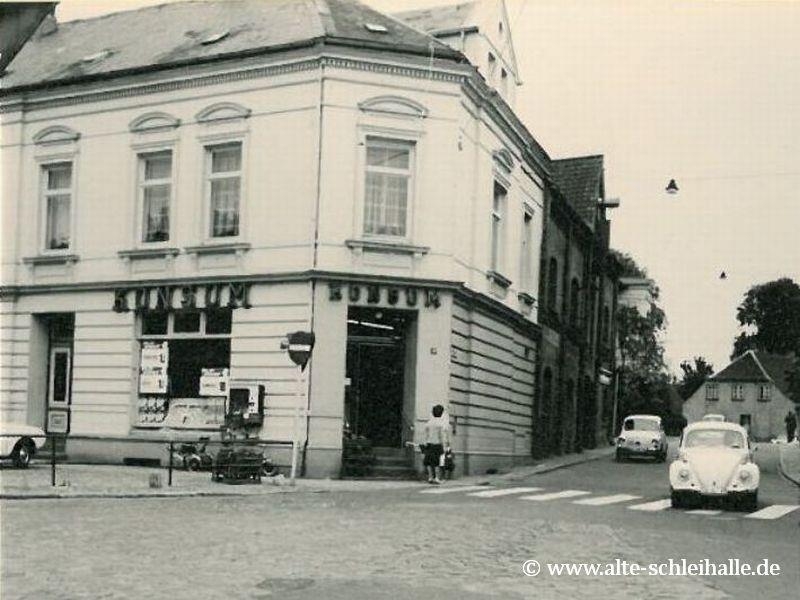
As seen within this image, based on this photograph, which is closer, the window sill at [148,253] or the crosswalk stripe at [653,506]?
the crosswalk stripe at [653,506]

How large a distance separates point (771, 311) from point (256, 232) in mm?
50198

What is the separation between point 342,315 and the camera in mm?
23656

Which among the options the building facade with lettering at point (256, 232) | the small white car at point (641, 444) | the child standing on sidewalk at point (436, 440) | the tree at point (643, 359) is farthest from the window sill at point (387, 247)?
the tree at point (643, 359)

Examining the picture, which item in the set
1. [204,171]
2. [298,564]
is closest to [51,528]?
[298,564]

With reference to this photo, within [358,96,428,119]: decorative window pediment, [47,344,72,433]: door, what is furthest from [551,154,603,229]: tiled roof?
[47,344,72,433]: door

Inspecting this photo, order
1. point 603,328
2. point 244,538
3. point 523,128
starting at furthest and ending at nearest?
point 603,328, point 523,128, point 244,538

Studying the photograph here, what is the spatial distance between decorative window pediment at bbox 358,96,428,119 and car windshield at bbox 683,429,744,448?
945 cm

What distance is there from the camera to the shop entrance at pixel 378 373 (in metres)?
24.5

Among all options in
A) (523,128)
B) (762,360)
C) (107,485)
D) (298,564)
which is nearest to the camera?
(298,564)

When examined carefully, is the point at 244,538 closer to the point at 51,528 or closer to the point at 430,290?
the point at 51,528

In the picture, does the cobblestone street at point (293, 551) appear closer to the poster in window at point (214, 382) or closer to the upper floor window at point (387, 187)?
the poster in window at point (214, 382)

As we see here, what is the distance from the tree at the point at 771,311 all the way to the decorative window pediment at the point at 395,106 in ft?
139

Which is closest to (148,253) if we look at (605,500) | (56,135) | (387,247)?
(56,135)

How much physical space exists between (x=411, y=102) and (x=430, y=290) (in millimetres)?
4275
